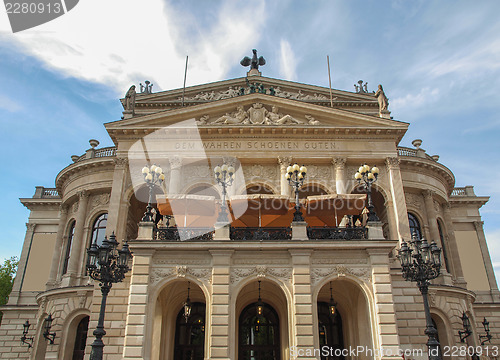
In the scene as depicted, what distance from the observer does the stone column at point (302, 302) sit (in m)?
17.5

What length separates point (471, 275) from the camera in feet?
119

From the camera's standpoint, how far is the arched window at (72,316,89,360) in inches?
1077

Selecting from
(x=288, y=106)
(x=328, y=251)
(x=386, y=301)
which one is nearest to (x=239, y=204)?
(x=328, y=251)

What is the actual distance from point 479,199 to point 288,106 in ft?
69.3

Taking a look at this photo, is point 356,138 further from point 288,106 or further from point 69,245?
point 69,245

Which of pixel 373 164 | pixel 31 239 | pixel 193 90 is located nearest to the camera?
pixel 373 164

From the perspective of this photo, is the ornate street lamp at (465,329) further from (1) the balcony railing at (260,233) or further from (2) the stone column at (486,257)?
(1) the balcony railing at (260,233)

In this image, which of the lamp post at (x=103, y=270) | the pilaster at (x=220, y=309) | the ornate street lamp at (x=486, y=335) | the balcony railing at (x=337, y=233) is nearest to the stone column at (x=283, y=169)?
the balcony railing at (x=337, y=233)

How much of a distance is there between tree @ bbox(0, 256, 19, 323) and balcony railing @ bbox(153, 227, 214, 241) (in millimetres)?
31407

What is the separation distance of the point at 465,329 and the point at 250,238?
15.8m

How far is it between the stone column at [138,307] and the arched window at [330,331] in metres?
10.5

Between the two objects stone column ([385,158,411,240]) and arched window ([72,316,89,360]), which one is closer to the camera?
stone column ([385,158,411,240])

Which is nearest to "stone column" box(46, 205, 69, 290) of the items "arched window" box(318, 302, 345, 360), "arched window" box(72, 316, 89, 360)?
"arched window" box(72, 316, 89, 360)

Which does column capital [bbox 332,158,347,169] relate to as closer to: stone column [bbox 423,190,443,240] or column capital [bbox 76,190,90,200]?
stone column [bbox 423,190,443,240]
